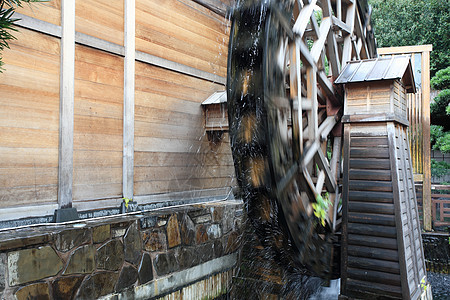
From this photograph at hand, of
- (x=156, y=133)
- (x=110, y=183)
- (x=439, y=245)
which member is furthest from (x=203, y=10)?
(x=439, y=245)

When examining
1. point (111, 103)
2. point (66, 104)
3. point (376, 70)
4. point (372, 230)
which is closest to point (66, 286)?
point (66, 104)

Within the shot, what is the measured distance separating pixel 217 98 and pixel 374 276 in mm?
2513

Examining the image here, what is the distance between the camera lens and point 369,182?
2963 millimetres

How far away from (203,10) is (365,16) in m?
2.06

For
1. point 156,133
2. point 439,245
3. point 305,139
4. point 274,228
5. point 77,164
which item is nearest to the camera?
point 274,228

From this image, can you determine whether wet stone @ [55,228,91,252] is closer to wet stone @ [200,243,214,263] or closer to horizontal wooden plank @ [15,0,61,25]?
wet stone @ [200,243,214,263]

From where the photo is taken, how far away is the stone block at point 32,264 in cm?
215

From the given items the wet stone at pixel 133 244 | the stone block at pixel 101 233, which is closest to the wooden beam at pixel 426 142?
the wet stone at pixel 133 244

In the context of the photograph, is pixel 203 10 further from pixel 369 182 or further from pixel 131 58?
pixel 369 182

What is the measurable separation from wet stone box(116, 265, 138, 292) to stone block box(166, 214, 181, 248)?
1.56ft

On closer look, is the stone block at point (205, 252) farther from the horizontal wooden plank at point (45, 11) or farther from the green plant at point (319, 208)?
the horizontal wooden plank at point (45, 11)

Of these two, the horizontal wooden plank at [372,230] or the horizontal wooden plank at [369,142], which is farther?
the horizontal wooden plank at [369,142]

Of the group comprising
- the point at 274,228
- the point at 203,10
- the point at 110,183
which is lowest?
the point at 274,228

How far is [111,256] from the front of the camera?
111 inches
